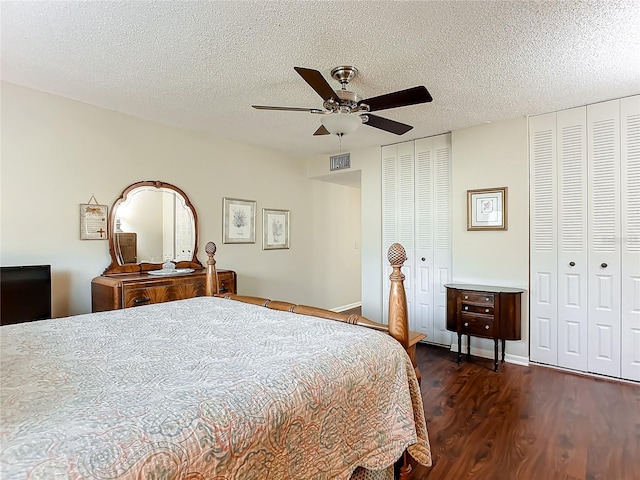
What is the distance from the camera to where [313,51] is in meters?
2.28

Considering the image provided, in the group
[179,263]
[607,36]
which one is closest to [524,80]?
[607,36]

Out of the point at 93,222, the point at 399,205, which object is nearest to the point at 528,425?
the point at 399,205

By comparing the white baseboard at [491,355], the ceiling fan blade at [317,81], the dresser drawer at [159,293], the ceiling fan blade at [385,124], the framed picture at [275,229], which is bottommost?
the white baseboard at [491,355]

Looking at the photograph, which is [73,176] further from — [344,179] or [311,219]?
[344,179]

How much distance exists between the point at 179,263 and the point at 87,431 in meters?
3.22

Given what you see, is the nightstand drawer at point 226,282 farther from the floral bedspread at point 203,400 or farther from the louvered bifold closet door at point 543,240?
the louvered bifold closet door at point 543,240

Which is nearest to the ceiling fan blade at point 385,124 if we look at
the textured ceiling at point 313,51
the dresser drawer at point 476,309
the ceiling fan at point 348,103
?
the ceiling fan at point 348,103

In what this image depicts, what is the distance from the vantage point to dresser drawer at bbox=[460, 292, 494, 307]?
3.39 meters

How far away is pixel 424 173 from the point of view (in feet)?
14.2

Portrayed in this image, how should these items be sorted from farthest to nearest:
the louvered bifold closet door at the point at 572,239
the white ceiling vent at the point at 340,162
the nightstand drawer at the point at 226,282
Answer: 1. the white ceiling vent at the point at 340,162
2. the nightstand drawer at the point at 226,282
3. the louvered bifold closet door at the point at 572,239

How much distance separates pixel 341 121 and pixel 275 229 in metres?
2.70

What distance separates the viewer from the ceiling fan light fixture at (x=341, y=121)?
2.42 meters

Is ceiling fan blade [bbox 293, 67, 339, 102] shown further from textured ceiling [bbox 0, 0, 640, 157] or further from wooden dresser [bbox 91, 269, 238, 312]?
wooden dresser [bbox 91, 269, 238, 312]

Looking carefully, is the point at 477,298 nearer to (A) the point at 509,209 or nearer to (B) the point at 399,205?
(A) the point at 509,209
